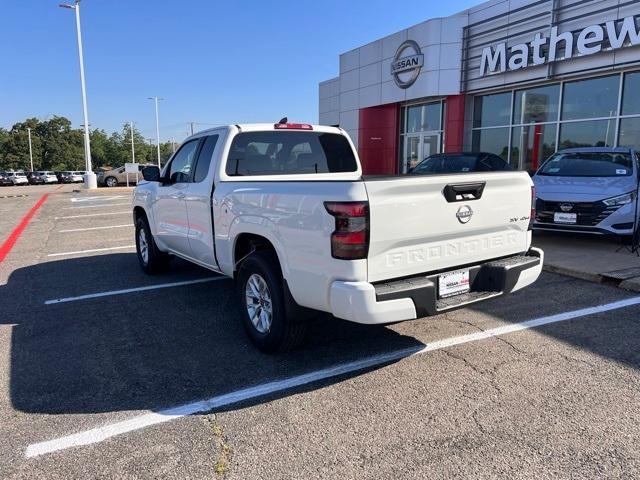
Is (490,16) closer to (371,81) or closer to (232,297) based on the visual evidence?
(371,81)

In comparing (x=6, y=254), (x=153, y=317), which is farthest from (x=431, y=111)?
(x=153, y=317)

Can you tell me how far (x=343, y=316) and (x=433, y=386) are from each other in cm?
87

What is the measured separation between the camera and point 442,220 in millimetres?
3547

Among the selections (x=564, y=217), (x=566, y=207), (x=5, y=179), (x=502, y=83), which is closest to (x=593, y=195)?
(x=566, y=207)

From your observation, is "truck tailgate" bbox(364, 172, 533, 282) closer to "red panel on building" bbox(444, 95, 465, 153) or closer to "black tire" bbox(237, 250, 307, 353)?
"black tire" bbox(237, 250, 307, 353)

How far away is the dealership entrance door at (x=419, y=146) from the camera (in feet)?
65.1

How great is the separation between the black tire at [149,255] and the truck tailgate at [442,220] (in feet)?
14.1

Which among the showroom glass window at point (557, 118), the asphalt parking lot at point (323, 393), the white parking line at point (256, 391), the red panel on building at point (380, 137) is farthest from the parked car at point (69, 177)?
the white parking line at point (256, 391)

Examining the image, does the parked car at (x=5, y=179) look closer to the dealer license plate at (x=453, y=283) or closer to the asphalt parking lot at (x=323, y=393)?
the asphalt parking lot at (x=323, y=393)

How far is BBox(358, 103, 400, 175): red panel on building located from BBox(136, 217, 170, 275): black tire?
15705 millimetres

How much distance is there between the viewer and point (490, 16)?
16.5m

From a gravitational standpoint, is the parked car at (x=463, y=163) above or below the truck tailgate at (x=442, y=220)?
above

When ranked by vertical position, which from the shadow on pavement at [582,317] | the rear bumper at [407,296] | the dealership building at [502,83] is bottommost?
the shadow on pavement at [582,317]

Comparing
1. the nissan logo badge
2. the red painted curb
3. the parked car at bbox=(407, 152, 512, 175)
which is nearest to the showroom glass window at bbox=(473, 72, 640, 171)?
the parked car at bbox=(407, 152, 512, 175)
